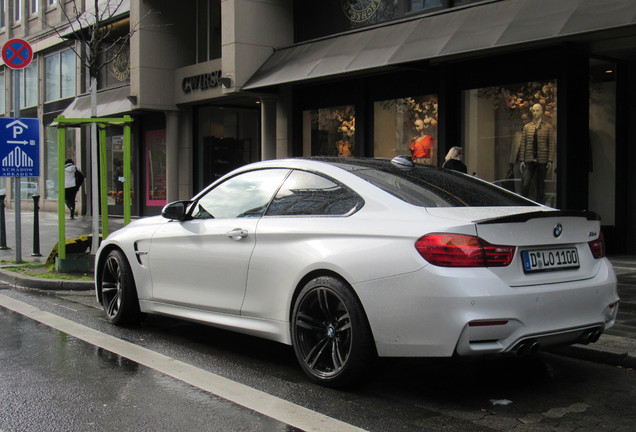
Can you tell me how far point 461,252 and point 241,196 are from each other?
6.91 feet

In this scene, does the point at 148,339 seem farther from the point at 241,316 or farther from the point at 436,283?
the point at 436,283

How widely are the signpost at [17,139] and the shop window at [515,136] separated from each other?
7.33 meters

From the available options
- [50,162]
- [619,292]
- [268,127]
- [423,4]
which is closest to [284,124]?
[268,127]

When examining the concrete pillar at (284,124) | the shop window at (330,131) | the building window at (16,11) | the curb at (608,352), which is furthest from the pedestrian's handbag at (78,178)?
the curb at (608,352)

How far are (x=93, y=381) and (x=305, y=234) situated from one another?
1.68 m

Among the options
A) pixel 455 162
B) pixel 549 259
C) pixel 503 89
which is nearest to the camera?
pixel 549 259

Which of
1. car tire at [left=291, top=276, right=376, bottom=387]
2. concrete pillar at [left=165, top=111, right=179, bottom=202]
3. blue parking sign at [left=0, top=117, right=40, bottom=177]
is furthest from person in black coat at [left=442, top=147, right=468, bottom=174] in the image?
concrete pillar at [left=165, top=111, right=179, bottom=202]

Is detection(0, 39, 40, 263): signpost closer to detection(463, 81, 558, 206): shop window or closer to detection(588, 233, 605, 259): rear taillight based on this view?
detection(463, 81, 558, 206): shop window

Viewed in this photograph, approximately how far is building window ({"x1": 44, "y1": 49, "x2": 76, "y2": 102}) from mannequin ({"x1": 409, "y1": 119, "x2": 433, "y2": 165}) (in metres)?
16.6

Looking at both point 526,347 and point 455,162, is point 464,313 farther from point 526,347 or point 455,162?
point 455,162

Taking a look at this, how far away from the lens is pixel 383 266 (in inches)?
164

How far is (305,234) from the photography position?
471 cm

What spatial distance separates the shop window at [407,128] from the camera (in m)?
13.5

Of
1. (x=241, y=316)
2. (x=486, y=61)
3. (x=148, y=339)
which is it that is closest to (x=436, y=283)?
(x=241, y=316)
